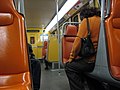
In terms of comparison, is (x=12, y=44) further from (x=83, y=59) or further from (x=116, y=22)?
(x=83, y=59)

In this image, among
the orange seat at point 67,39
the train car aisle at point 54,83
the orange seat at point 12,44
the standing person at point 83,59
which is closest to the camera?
the orange seat at point 12,44

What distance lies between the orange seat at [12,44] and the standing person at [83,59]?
111cm

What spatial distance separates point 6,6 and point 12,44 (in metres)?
0.25

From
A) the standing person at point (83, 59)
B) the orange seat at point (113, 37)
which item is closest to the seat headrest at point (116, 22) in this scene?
the orange seat at point (113, 37)

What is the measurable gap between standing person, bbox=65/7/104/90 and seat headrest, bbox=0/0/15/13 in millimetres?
1137

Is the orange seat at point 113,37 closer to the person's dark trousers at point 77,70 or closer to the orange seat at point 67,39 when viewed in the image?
the person's dark trousers at point 77,70

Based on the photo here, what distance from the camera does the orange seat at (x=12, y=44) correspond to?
3.98 ft

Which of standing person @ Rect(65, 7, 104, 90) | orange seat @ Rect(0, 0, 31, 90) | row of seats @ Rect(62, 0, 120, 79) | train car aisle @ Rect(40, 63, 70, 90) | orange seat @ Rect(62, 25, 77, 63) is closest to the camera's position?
orange seat @ Rect(0, 0, 31, 90)

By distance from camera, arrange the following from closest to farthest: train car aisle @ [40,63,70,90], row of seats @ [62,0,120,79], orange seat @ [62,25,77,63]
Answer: row of seats @ [62,0,120,79] < train car aisle @ [40,63,70,90] < orange seat @ [62,25,77,63]

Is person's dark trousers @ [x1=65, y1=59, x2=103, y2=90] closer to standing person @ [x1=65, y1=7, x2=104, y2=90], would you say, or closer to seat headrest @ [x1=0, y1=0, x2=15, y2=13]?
standing person @ [x1=65, y1=7, x2=104, y2=90]

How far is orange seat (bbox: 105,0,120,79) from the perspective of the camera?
160 centimetres

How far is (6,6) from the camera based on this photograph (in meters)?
1.25

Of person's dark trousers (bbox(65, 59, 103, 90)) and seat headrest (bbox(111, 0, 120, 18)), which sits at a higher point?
seat headrest (bbox(111, 0, 120, 18))

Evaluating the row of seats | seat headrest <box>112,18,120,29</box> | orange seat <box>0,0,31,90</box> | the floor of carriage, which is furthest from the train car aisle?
orange seat <box>0,0,31,90</box>
